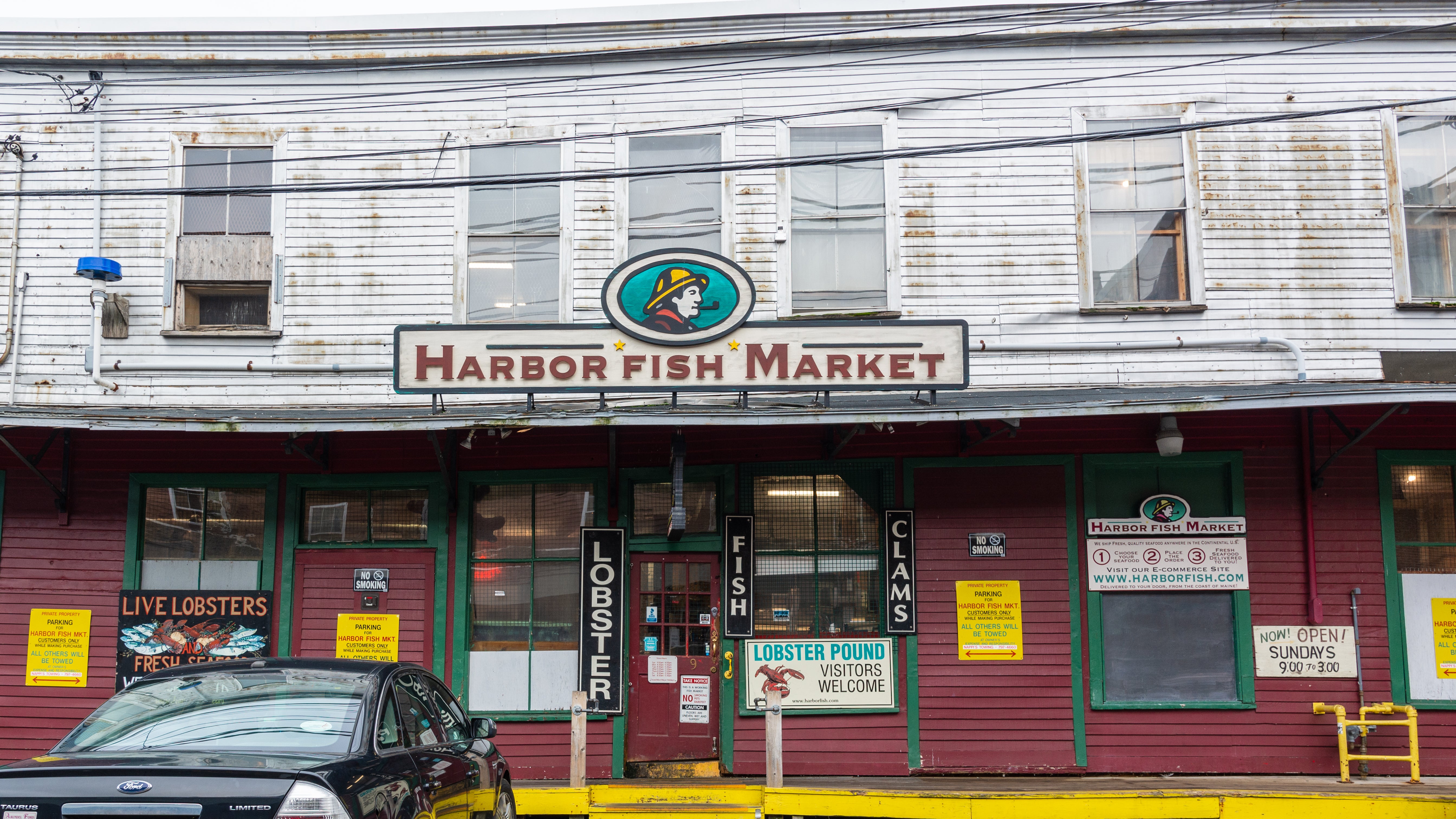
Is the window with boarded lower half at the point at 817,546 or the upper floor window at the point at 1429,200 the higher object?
the upper floor window at the point at 1429,200

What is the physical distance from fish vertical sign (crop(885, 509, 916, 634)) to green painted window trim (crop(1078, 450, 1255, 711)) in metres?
1.69

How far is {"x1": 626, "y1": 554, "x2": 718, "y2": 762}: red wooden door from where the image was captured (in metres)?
10.9

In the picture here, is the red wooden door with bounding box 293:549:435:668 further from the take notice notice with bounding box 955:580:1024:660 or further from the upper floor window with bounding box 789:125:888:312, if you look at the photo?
the take notice notice with bounding box 955:580:1024:660

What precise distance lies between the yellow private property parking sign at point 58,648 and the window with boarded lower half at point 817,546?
6.74 m

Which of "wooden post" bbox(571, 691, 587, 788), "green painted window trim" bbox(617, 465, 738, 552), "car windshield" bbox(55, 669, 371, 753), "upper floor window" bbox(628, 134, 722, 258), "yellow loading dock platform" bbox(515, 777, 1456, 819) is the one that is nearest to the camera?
"car windshield" bbox(55, 669, 371, 753)

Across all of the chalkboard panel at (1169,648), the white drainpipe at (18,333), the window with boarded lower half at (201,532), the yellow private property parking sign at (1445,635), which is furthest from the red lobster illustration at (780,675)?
the white drainpipe at (18,333)

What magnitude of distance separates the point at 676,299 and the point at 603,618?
3.28 metres

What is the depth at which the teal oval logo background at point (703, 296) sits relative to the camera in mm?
10062

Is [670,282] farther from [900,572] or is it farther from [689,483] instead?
[900,572]

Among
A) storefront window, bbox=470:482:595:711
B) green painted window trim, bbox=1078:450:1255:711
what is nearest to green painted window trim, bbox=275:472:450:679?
storefront window, bbox=470:482:595:711

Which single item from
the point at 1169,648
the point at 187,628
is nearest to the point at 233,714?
the point at 187,628

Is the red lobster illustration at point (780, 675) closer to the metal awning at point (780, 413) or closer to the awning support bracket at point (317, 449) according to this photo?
the metal awning at point (780, 413)

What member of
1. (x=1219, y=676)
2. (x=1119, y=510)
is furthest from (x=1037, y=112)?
(x=1219, y=676)

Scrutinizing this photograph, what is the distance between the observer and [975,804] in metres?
9.19
